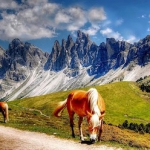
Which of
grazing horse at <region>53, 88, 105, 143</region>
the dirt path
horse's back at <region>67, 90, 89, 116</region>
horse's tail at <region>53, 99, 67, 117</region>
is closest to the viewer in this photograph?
grazing horse at <region>53, 88, 105, 143</region>

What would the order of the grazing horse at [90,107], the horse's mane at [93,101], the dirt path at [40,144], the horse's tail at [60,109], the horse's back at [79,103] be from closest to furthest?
the grazing horse at [90,107], the horse's mane at [93,101], the horse's back at [79,103], the dirt path at [40,144], the horse's tail at [60,109]

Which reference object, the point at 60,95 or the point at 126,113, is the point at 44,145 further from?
the point at 60,95

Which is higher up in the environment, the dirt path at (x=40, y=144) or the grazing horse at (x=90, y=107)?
the grazing horse at (x=90, y=107)

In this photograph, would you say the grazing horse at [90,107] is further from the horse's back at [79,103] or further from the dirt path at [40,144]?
the dirt path at [40,144]

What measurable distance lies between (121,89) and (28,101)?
239 feet

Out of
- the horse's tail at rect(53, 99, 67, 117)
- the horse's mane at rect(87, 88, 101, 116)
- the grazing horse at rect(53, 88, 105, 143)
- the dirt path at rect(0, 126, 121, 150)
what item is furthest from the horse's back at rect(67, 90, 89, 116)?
the dirt path at rect(0, 126, 121, 150)

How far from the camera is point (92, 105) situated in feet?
66.2

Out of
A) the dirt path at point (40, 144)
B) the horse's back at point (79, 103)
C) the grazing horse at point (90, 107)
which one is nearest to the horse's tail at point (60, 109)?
the grazing horse at point (90, 107)

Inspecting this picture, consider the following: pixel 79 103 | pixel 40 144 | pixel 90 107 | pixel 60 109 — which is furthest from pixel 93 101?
pixel 40 144

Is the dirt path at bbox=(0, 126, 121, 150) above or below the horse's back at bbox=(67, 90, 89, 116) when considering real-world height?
below

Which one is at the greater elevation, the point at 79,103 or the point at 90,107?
the point at 79,103

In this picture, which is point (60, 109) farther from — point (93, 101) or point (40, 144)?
point (93, 101)

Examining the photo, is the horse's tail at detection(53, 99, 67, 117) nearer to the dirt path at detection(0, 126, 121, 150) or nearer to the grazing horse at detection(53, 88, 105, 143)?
the grazing horse at detection(53, 88, 105, 143)

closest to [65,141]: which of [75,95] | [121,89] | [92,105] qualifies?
[75,95]
